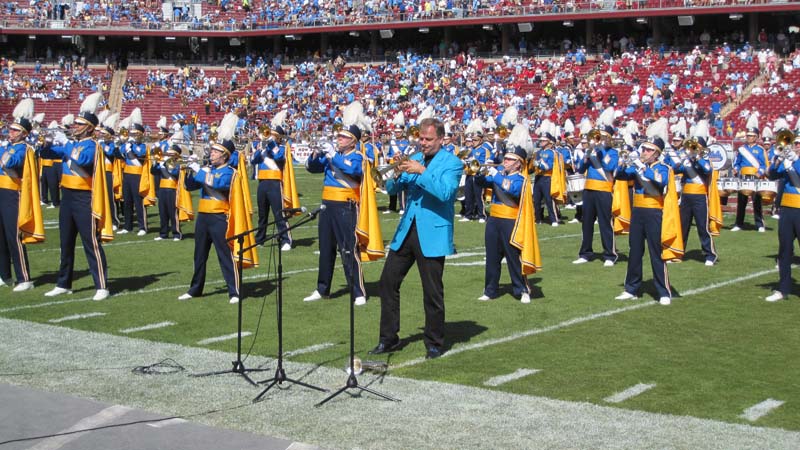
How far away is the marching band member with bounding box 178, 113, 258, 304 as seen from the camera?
427 inches

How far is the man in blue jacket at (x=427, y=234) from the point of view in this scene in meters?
7.74

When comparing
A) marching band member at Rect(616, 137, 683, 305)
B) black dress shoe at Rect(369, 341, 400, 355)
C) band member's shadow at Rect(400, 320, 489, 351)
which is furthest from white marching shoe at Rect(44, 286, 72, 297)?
marching band member at Rect(616, 137, 683, 305)

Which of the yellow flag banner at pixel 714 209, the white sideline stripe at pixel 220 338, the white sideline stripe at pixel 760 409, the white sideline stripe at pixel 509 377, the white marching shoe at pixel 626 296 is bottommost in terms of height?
the white marching shoe at pixel 626 296

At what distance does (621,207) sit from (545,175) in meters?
5.79

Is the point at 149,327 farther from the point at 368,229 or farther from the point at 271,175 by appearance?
the point at 271,175

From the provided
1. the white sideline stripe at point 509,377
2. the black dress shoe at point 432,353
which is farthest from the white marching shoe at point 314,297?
the white sideline stripe at point 509,377

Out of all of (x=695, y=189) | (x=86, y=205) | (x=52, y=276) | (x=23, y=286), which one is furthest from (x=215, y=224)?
(x=695, y=189)

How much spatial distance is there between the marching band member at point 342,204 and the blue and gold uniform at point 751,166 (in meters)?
9.20

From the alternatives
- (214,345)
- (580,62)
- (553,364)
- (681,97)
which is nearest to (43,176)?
(214,345)

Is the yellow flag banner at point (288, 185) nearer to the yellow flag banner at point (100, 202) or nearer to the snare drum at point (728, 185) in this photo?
the yellow flag banner at point (100, 202)

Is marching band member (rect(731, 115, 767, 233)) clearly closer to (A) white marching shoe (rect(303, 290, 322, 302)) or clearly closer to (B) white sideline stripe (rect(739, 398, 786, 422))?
(A) white marching shoe (rect(303, 290, 322, 302))

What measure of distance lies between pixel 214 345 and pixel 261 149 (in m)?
7.91

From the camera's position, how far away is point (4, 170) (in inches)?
463

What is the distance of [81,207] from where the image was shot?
11.1m
